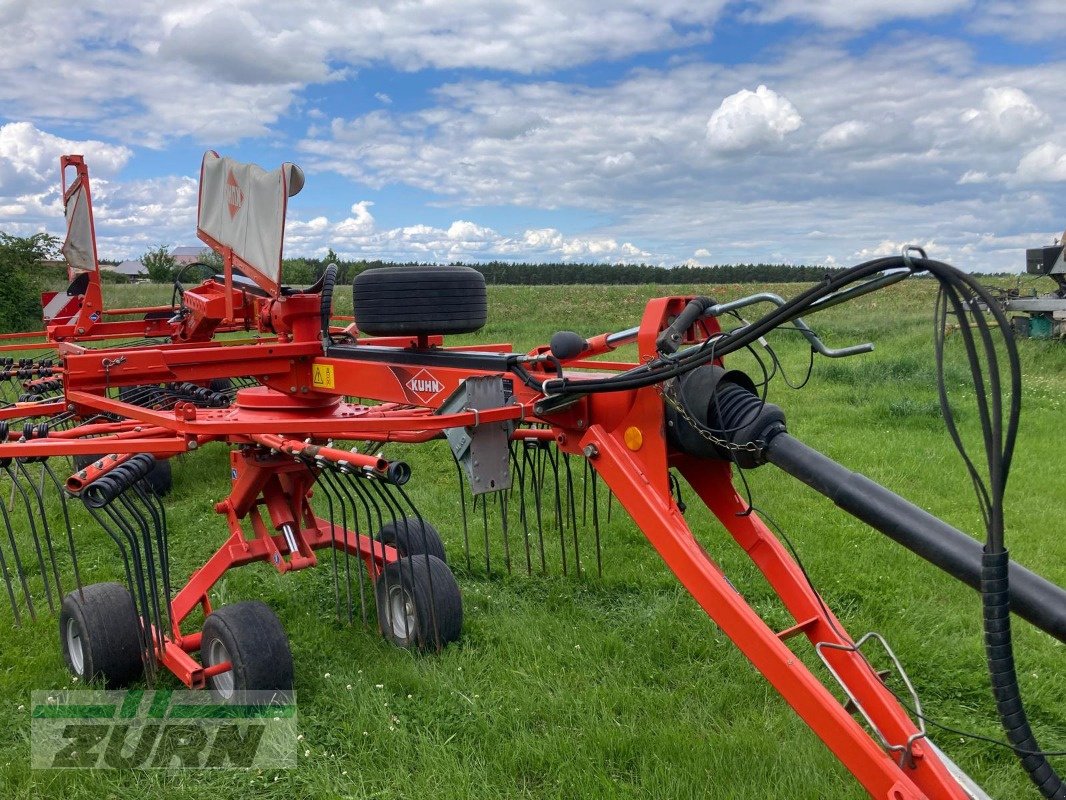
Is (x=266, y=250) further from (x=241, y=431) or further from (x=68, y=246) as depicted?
(x=68, y=246)

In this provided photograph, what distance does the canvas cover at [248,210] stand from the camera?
13.3 feet

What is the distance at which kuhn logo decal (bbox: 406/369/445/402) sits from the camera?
3556mm

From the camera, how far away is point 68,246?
334 inches

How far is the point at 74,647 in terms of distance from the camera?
172 inches

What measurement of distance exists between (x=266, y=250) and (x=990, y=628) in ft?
11.4

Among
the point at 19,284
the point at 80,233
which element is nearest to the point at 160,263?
the point at 19,284

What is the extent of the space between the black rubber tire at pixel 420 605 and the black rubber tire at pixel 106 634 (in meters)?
1.21

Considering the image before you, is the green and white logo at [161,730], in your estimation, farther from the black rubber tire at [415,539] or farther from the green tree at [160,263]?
the green tree at [160,263]

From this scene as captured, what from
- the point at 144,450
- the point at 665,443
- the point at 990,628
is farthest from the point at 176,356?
the point at 990,628

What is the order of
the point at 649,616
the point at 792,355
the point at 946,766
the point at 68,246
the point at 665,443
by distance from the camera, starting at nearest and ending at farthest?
the point at 946,766 → the point at 665,443 → the point at 649,616 → the point at 68,246 → the point at 792,355

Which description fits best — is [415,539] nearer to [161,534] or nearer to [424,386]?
[161,534]

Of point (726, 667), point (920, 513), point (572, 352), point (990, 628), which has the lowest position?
point (726, 667)

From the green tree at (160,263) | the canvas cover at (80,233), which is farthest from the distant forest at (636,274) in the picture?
the canvas cover at (80,233)

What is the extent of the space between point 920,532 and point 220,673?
3.17 metres
